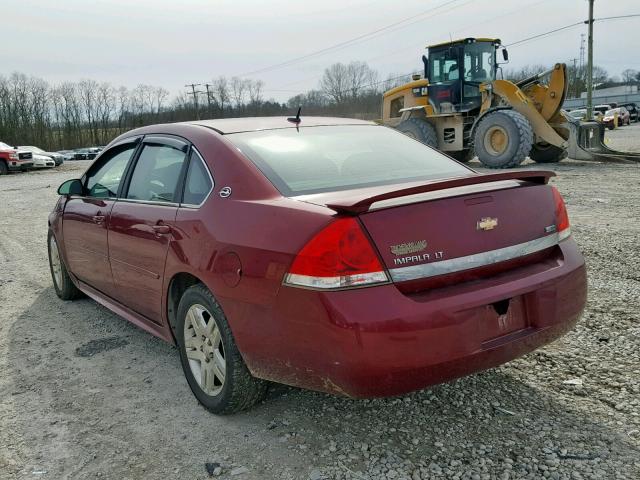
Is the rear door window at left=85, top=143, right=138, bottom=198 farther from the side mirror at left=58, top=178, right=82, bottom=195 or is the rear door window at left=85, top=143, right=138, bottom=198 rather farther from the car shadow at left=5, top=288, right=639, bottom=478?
the car shadow at left=5, top=288, right=639, bottom=478

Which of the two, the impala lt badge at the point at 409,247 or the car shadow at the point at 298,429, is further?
the car shadow at the point at 298,429

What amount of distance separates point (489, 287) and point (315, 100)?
2629 inches

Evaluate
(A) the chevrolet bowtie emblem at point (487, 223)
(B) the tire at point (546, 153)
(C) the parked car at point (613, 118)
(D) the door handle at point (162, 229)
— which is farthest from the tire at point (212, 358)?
(C) the parked car at point (613, 118)

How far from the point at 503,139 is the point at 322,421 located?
12.7 m

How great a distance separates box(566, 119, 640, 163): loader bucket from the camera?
15.2 metres

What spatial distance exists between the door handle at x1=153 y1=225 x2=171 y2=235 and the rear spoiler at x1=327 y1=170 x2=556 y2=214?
3.83 ft

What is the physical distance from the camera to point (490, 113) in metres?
14.5

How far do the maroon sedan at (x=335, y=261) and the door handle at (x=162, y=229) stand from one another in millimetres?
17

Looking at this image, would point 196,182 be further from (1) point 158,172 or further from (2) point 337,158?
(2) point 337,158

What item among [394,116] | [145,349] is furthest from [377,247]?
[394,116]

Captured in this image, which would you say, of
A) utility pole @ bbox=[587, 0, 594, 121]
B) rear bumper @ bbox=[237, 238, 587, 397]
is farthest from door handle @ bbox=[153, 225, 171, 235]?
utility pole @ bbox=[587, 0, 594, 121]

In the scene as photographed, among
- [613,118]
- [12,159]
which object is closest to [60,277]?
[12,159]

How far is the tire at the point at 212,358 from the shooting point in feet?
9.25

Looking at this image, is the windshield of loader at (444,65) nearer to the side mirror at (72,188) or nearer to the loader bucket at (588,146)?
the loader bucket at (588,146)
